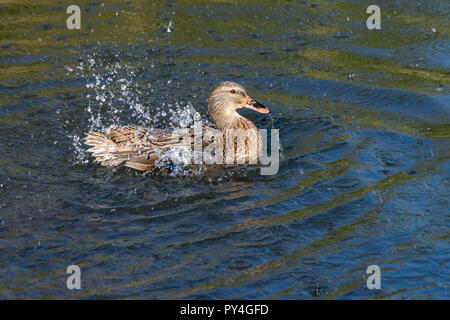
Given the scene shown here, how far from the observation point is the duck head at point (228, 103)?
8414mm

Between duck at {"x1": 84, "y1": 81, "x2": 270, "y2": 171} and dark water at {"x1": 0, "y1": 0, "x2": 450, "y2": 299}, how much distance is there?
0.21 m

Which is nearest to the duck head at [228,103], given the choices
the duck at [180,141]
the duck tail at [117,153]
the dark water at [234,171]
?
the duck at [180,141]

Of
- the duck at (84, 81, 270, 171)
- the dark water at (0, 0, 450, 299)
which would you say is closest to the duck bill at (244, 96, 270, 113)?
the duck at (84, 81, 270, 171)

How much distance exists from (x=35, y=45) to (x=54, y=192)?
4747 mm

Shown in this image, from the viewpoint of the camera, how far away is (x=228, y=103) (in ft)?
27.8

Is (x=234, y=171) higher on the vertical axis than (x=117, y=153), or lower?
lower

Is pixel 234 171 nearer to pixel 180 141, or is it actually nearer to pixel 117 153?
pixel 180 141

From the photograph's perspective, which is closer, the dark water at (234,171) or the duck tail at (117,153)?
the dark water at (234,171)

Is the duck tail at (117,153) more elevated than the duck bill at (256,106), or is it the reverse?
the duck bill at (256,106)

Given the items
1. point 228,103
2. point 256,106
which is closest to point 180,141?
point 228,103

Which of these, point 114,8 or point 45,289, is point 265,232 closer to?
point 45,289

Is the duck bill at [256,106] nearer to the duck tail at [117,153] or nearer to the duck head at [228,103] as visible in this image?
the duck head at [228,103]

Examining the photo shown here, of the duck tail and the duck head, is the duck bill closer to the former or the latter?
the duck head

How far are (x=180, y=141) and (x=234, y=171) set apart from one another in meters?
0.79
